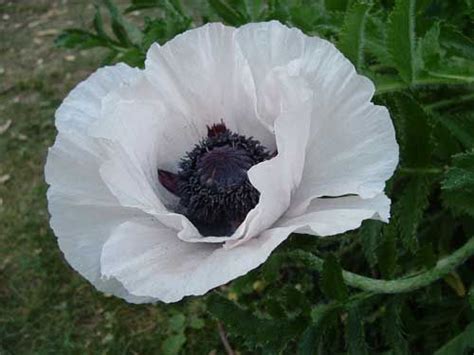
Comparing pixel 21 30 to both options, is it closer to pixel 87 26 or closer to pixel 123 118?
pixel 87 26

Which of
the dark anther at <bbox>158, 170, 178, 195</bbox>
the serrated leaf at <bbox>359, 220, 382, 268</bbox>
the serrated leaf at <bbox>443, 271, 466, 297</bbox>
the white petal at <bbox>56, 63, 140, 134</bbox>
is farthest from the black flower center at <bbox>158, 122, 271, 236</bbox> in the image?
the serrated leaf at <bbox>443, 271, 466, 297</bbox>

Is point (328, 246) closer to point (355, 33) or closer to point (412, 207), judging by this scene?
point (412, 207)

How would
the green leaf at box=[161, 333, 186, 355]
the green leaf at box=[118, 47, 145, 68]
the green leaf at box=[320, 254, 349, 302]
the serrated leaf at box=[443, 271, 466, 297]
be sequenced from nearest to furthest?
the green leaf at box=[320, 254, 349, 302], the green leaf at box=[118, 47, 145, 68], the serrated leaf at box=[443, 271, 466, 297], the green leaf at box=[161, 333, 186, 355]

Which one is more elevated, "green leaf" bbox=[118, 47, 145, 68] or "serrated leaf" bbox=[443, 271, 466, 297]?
"green leaf" bbox=[118, 47, 145, 68]

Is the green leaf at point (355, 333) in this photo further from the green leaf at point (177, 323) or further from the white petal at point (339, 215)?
the green leaf at point (177, 323)

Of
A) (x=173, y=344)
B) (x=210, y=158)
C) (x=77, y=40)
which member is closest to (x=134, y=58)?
(x=77, y=40)

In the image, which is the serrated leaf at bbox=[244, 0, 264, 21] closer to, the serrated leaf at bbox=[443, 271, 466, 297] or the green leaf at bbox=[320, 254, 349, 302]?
the green leaf at bbox=[320, 254, 349, 302]

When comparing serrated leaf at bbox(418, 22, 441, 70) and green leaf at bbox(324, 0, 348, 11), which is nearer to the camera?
serrated leaf at bbox(418, 22, 441, 70)
